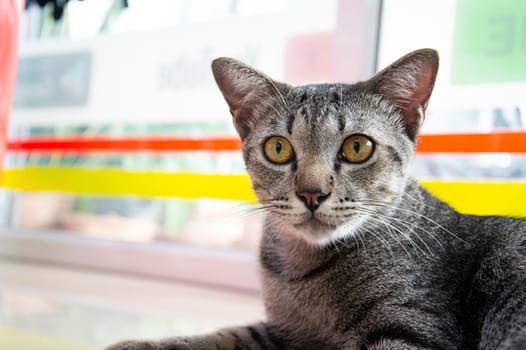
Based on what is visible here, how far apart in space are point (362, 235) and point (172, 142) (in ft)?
4.22

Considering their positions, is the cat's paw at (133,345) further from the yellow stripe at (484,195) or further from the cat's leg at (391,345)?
the yellow stripe at (484,195)

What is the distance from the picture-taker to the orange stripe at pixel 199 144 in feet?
5.15

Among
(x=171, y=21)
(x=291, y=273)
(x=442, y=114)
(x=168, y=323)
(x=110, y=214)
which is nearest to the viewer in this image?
(x=291, y=273)

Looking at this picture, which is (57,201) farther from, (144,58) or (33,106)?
(144,58)

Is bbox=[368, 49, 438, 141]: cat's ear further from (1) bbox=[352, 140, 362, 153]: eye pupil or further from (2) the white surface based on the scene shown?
(2) the white surface

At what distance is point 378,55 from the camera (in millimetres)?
1807

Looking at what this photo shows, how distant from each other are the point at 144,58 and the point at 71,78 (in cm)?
42

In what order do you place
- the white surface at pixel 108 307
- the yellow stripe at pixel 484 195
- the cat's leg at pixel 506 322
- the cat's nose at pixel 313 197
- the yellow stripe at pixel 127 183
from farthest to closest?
the yellow stripe at pixel 127 183 < the yellow stripe at pixel 484 195 < the white surface at pixel 108 307 < the cat's nose at pixel 313 197 < the cat's leg at pixel 506 322

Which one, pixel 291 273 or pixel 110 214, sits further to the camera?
pixel 110 214

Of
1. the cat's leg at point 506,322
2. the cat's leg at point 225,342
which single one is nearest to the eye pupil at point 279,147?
the cat's leg at point 225,342

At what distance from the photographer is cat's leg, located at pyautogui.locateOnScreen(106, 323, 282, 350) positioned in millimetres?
1105

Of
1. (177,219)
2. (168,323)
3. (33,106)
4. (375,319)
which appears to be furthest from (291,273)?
(33,106)

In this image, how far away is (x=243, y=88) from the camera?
125 cm

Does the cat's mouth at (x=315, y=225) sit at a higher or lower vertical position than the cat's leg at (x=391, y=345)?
higher
